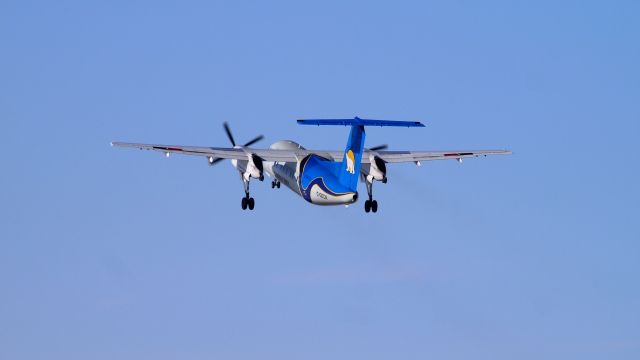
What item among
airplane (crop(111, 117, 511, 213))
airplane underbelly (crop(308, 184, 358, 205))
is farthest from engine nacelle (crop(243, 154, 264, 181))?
airplane underbelly (crop(308, 184, 358, 205))

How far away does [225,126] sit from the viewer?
111750 mm

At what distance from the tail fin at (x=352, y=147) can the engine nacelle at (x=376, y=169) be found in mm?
4361

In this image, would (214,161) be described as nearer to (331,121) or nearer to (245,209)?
(245,209)

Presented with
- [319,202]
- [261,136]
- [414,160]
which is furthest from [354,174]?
[261,136]

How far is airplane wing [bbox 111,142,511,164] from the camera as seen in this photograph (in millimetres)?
99938

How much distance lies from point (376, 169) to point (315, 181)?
15.6 ft

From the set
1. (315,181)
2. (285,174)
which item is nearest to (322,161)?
(315,181)

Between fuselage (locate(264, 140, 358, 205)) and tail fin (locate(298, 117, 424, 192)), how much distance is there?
59 centimetres

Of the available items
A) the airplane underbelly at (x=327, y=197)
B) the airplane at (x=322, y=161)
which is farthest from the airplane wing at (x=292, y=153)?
the airplane underbelly at (x=327, y=197)

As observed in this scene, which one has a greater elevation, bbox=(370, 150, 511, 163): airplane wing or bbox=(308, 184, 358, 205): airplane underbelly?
bbox=(370, 150, 511, 163): airplane wing

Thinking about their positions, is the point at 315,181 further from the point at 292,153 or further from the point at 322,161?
the point at 292,153

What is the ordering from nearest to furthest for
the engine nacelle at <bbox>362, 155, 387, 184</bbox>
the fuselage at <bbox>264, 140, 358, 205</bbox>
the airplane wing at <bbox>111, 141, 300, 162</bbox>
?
the fuselage at <bbox>264, 140, 358, 205</bbox> → the engine nacelle at <bbox>362, 155, 387, 184</bbox> → the airplane wing at <bbox>111, 141, 300, 162</bbox>

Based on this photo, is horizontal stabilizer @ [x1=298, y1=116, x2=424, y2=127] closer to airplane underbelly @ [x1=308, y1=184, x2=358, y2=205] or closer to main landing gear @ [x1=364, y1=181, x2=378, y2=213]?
airplane underbelly @ [x1=308, y1=184, x2=358, y2=205]

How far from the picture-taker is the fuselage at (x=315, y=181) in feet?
305
